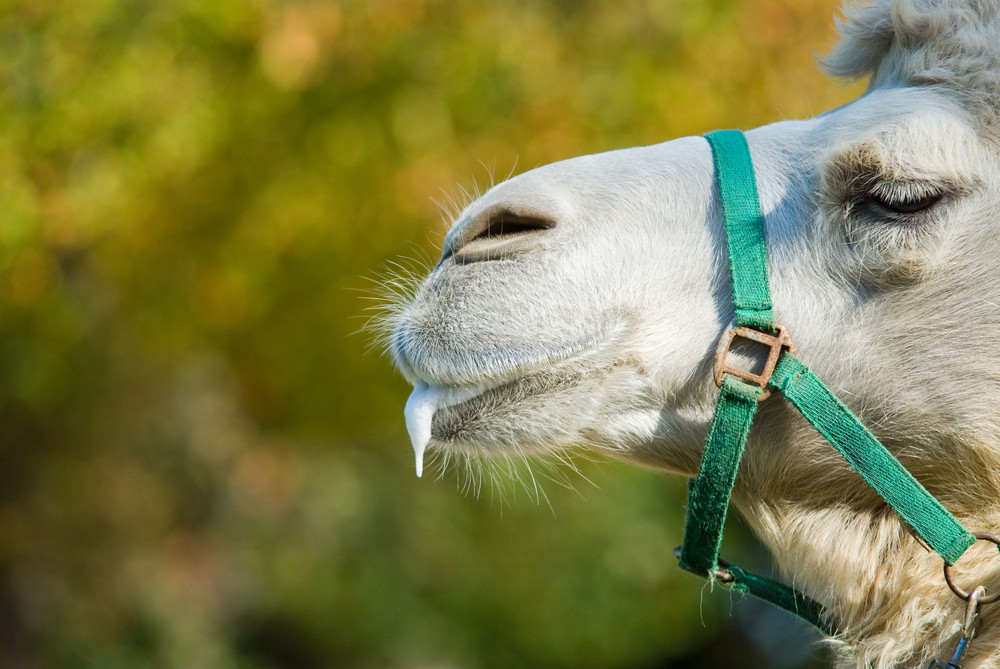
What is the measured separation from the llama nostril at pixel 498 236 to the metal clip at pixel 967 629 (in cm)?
115

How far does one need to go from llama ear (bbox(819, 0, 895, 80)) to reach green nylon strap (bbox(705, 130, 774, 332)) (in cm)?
52

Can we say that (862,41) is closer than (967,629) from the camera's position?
No

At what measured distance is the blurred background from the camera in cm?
563

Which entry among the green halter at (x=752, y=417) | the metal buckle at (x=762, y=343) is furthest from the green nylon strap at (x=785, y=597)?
the metal buckle at (x=762, y=343)

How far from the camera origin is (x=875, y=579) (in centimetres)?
229

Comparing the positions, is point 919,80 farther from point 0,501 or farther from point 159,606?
point 159,606

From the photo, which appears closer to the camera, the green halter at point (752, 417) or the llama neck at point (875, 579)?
the green halter at point (752, 417)

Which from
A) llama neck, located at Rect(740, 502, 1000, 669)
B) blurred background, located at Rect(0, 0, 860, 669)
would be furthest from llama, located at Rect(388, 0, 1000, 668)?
blurred background, located at Rect(0, 0, 860, 669)

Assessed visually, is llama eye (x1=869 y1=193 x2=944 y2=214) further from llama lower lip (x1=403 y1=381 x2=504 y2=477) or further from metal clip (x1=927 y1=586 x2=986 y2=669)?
llama lower lip (x1=403 y1=381 x2=504 y2=477)

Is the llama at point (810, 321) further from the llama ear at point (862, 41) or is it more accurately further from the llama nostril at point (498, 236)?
the llama ear at point (862, 41)

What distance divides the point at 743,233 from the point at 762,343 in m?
0.26

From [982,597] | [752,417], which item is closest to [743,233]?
[752,417]

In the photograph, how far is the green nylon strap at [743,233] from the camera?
7.03 ft

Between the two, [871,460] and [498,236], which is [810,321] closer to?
[871,460]
